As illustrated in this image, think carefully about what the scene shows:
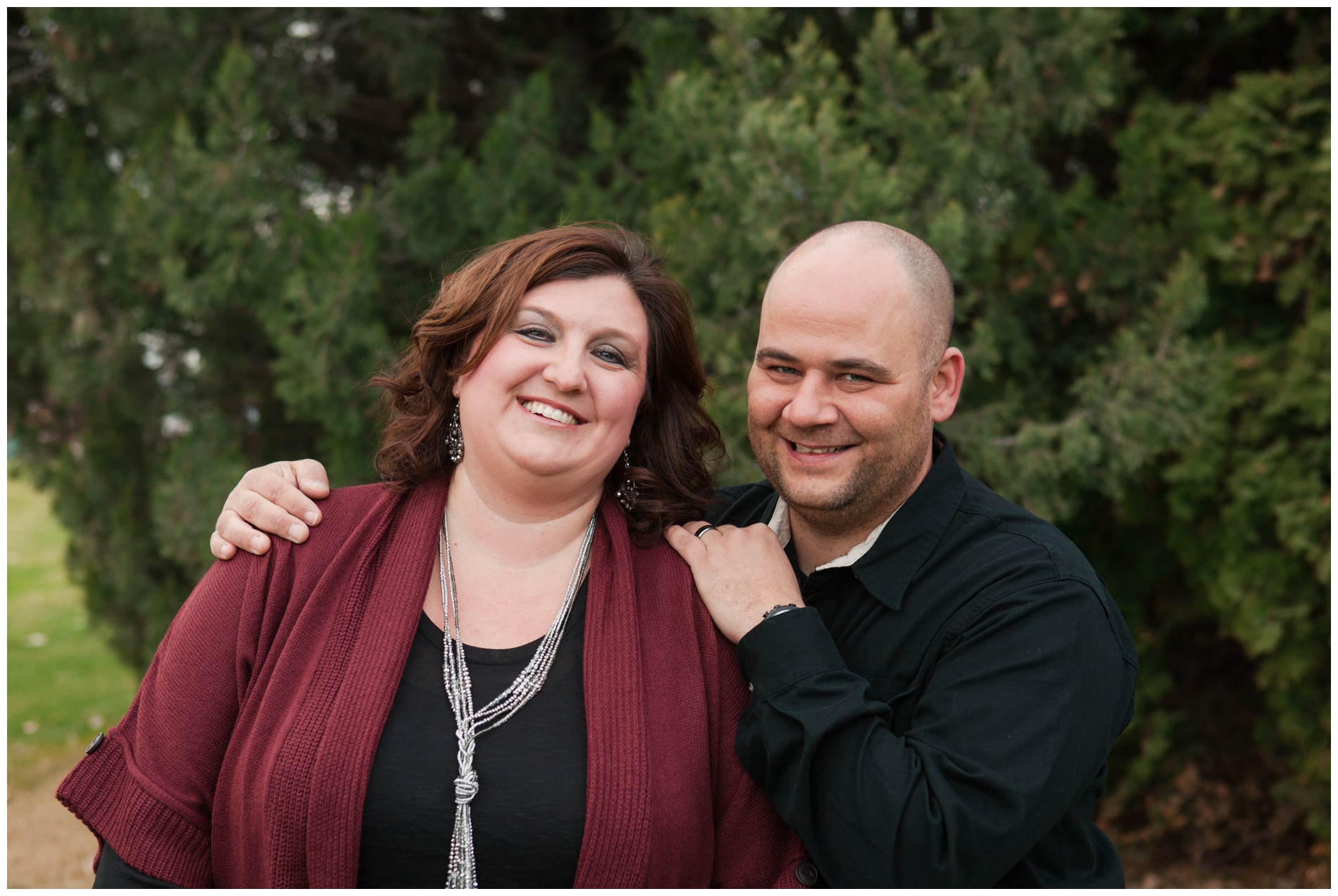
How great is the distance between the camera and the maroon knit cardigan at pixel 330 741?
2066 millimetres

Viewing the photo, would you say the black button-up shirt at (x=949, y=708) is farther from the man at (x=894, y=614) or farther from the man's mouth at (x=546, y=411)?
the man's mouth at (x=546, y=411)

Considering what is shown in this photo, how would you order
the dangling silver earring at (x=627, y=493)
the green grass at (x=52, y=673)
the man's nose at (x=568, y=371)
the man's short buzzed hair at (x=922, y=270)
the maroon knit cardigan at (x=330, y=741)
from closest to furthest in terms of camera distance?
the maroon knit cardigan at (x=330, y=741) → the man's nose at (x=568, y=371) → the man's short buzzed hair at (x=922, y=270) → the dangling silver earring at (x=627, y=493) → the green grass at (x=52, y=673)

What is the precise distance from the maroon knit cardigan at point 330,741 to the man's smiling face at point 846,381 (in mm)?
479

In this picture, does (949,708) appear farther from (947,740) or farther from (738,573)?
(738,573)

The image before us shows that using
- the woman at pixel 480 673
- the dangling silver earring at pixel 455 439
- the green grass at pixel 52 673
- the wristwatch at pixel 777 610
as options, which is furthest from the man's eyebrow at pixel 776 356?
the green grass at pixel 52 673

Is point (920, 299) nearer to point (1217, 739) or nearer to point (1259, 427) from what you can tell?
point (1259, 427)

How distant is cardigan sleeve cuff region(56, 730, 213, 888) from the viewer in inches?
81.5

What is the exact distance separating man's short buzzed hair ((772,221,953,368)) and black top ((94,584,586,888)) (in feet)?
4.17

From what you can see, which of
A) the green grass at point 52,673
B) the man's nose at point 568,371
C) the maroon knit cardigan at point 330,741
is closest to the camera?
the maroon knit cardigan at point 330,741

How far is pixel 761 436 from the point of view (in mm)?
2568

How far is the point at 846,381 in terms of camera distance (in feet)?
8.02

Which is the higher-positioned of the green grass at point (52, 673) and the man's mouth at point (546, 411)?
the man's mouth at point (546, 411)

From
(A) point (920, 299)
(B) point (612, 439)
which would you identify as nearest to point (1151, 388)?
(A) point (920, 299)

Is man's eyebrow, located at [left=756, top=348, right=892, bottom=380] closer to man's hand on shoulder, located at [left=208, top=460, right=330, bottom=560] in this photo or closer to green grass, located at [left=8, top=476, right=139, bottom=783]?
man's hand on shoulder, located at [left=208, top=460, right=330, bottom=560]
